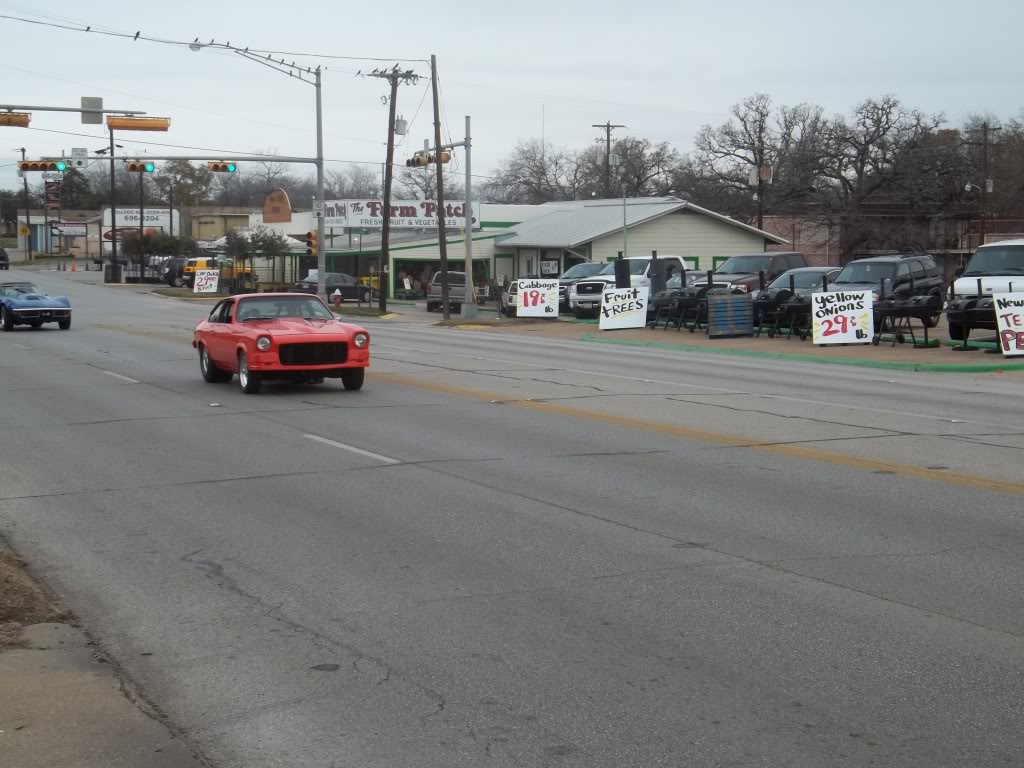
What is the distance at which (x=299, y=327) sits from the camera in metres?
17.7

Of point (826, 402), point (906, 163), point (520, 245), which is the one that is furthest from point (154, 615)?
point (906, 163)

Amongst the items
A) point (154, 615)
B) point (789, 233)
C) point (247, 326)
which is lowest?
point (154, 615)

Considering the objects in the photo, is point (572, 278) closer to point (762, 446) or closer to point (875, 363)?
point (875, 363)

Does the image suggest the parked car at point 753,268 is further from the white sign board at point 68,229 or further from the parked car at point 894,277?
the white sign board at point 68,229

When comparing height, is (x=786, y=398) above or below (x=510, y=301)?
below

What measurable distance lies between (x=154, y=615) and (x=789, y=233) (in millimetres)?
68297

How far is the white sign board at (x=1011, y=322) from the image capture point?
24016 millimetres

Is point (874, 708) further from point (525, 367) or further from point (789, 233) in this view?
point (789, 233)

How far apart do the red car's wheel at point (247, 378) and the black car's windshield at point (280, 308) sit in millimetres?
837

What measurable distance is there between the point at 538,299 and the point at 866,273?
1490cm

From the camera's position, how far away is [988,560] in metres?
7.75

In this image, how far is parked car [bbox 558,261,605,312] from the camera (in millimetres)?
45000

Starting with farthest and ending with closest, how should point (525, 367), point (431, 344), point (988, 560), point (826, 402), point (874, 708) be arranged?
point (431, 344), point (525, 367), point (826, 402), point (988, 560), point (874, 708)

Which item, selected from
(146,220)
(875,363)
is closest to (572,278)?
(875,363)
